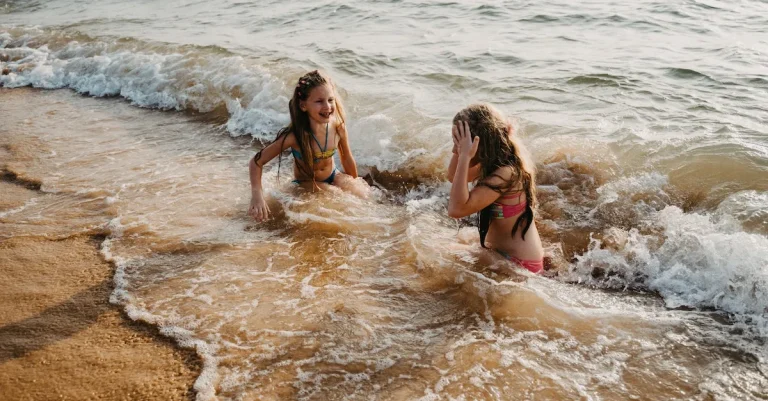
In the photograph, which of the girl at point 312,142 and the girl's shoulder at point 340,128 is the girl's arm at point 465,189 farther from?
the girl's shoulder at point 340,128

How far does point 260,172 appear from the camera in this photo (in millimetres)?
5078

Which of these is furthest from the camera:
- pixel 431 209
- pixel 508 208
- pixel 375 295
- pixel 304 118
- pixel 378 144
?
pixel 378 144

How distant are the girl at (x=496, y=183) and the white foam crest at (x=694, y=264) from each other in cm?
48

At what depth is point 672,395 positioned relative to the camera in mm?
2898

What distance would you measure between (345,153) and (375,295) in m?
2.21

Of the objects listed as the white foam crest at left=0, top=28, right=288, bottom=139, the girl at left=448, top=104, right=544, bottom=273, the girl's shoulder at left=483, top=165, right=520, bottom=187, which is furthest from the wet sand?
the white foam crest at left=0, top=28, right=288, bottom=139

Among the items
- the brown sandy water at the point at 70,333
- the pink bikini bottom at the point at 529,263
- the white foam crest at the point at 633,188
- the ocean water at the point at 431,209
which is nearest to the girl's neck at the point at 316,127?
the ocean water at the point at 431,209

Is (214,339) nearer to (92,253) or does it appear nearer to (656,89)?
(92,253)

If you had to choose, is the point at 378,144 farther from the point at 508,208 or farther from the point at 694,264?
the point at 694,264

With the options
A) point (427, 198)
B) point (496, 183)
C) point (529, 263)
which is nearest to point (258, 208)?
point (427, 198)

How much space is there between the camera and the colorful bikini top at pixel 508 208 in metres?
4.09

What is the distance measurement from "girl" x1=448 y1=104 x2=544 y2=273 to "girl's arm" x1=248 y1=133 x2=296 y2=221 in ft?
5.52

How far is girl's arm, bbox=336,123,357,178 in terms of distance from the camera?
560 centimetres

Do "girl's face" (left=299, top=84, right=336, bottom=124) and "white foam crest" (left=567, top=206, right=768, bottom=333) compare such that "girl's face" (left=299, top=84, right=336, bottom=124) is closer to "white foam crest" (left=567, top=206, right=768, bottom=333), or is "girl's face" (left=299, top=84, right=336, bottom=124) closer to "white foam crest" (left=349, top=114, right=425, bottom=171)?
"white foam crest" (left=349, top=114, right=425, bottom=171)
